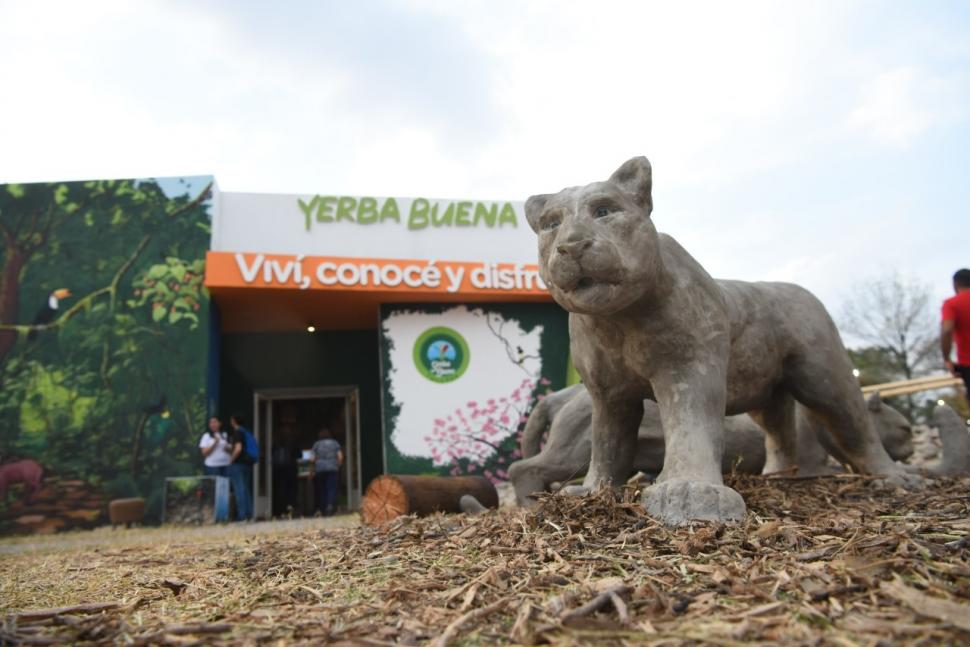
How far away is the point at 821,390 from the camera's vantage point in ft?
12.8

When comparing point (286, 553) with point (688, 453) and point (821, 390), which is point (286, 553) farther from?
point (821, 390)

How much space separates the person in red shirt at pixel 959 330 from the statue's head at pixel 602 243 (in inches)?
109

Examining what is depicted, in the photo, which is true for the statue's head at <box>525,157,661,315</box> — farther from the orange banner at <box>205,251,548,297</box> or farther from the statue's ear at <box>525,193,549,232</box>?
the orange banner at <box>205,251,548,297</box>

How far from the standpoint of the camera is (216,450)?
9203 millimetres

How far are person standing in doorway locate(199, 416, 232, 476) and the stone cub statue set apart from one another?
22.4 feet

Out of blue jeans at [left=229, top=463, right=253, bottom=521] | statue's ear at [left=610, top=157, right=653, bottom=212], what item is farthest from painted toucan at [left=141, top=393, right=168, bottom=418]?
statue's ear at [left=610, top=157, right=653, bottom=212]

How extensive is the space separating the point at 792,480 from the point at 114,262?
9471mm

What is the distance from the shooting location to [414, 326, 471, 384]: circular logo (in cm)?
1103

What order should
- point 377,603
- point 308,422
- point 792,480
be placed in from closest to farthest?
point 377,603 → point 792,480 → point 308,422

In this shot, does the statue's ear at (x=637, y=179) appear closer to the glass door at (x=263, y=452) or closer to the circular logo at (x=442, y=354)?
the circular logo at (x=442, y=354)

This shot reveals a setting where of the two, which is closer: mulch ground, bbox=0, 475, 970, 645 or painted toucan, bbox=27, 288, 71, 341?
mulch ground, bbox=0, 475, 970, 645

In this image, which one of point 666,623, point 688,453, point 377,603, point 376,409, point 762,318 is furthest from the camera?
point 376,409

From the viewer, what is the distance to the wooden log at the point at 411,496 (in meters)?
5.05

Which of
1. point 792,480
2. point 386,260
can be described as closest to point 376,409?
point 386,260
